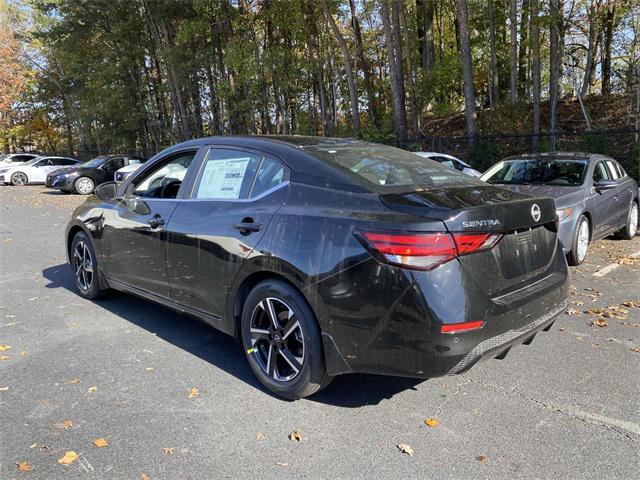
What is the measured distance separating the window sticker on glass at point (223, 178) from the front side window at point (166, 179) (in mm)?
326

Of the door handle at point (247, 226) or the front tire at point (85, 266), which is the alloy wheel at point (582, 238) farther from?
the front tire at point (85, 266)

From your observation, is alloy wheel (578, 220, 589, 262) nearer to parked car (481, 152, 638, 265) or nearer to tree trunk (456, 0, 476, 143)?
parked car (481, 152, 638, 265)

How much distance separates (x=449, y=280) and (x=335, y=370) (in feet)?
2.91

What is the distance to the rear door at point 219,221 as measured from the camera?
3.40 meters

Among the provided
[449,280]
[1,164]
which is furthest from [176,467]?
[1,164]

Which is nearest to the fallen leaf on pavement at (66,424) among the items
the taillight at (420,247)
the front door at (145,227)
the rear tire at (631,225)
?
the front door at (145,227)

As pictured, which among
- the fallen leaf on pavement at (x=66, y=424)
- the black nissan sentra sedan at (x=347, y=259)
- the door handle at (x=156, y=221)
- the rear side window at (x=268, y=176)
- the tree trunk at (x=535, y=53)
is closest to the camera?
the black nissan sentra sedan at (x=347, y=259)

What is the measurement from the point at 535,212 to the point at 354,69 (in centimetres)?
2388

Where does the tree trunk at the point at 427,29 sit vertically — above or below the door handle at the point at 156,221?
above

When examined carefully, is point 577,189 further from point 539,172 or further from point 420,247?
point 420,247

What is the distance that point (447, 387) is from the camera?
3408 millimetres

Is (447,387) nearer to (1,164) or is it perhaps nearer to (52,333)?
(52,333)

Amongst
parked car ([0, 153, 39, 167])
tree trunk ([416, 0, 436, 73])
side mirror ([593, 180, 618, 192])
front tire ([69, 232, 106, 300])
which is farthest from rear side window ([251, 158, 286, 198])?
parked car ([0, 153, 39, 167])

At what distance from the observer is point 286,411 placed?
3.12 metres
